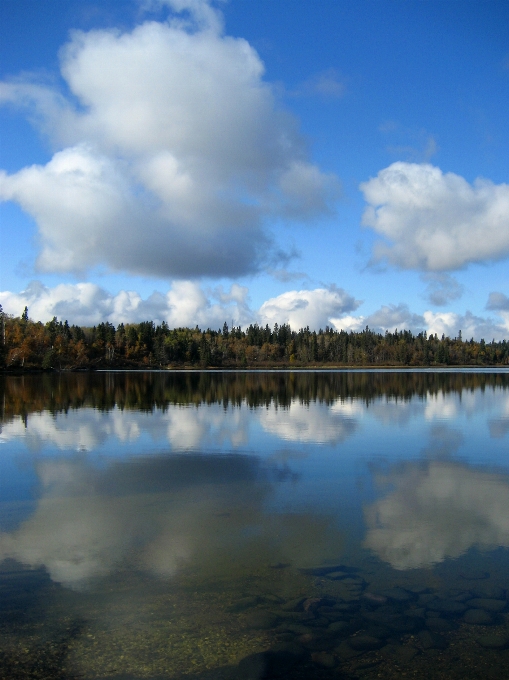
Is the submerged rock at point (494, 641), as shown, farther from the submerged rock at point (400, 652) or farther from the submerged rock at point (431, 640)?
the submerged rock at point (400, 652)

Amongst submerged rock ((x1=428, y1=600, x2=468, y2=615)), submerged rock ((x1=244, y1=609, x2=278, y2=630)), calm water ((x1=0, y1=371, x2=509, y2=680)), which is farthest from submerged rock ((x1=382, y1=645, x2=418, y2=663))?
submerged rock ((x1=244, y1=609, x2=278, y2=630))

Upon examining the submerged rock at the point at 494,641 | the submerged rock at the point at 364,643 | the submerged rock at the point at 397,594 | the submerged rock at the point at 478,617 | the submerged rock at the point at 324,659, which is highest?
the submerged rock at the point at 397,594

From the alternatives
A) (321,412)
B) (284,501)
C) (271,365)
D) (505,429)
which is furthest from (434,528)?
(271,365)

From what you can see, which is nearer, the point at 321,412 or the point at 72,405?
the point at 321,412

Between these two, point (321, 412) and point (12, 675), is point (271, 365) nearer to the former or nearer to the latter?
point (321, 412)

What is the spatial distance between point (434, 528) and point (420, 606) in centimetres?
362

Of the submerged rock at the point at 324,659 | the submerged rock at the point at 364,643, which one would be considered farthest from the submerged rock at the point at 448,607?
the submerged rock at the point at 324,659

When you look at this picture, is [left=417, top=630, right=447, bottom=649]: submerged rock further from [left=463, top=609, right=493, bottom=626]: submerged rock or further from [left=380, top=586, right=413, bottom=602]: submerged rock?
[left=380, top=586, right=413, bottom=602]: submerged rock

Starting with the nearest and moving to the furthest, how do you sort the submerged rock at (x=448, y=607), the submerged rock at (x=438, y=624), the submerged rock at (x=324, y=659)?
1. the submerged rock at (x=324, y=659)
2. the submerged rock at (x=438, y=624)
3. the submerged rock at (x=448, y=607)

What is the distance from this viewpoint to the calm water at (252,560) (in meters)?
6.71

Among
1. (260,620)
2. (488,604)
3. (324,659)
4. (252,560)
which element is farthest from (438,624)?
(252,560)

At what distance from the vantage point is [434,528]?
1126 centimetres

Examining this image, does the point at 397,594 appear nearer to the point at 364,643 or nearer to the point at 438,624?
the point at 438,624

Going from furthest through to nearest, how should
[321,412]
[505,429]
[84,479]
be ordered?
[321,412] → [505,429] → [84,479]
